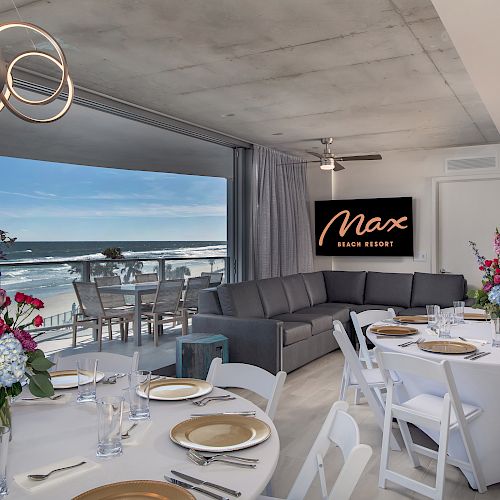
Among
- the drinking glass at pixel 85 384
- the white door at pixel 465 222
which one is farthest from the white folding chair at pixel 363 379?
the white door at pixel 465 222

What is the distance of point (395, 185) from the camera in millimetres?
7785

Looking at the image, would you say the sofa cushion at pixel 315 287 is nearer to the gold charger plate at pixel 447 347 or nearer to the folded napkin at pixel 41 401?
the gold charger plate at pixel 447 347

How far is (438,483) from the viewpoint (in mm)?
2592

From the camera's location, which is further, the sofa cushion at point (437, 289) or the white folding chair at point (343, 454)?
the sofa cushion at point (437, 289)

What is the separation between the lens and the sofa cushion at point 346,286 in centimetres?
750

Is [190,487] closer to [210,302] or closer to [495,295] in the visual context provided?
[495,295]

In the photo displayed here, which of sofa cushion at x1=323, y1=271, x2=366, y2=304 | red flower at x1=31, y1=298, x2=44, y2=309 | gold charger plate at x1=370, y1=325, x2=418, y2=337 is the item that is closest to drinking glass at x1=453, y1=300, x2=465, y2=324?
gold charger plate at x1=370, y1=325, x2=418, y2=337

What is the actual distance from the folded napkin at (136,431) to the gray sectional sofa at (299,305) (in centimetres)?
334

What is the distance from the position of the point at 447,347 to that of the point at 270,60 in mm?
2252

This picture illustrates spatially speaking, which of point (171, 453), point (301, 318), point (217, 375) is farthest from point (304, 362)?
point (171, 453)

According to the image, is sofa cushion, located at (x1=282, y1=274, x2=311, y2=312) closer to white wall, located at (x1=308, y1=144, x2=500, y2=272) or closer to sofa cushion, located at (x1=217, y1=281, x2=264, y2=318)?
sofa cushion, located at (x1=217, y1=281, x2=264, y2=318)

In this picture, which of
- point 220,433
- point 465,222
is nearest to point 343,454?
point 220,433

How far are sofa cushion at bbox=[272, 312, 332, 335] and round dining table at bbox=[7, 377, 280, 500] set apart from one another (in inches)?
151

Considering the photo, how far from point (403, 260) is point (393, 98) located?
3.53 m
